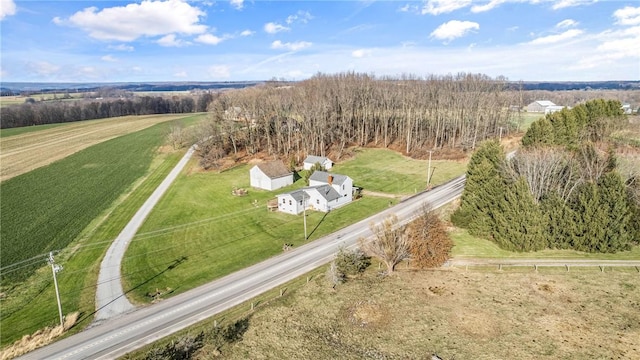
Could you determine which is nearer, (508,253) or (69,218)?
(508,253)

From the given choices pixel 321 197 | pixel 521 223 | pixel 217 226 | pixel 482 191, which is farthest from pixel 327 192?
pixel 521 223

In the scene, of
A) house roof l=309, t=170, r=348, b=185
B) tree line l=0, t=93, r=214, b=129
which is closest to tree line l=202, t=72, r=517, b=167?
house roof l=309, t=170, r=348, b=185

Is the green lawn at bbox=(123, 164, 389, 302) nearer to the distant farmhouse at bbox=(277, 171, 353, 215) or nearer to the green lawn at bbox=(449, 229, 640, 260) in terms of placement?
the distant farmhouse at bbox=(277, 171, 353, 215)

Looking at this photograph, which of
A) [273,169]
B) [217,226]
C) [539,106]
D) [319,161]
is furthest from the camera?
[539,106]

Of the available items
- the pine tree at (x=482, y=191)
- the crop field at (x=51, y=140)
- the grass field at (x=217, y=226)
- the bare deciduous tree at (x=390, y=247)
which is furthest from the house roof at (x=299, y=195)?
the crop field at (x=51, y=140)

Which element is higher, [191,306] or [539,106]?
[539,106]

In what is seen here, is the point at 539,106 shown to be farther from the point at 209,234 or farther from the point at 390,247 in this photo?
the point at 209,234
